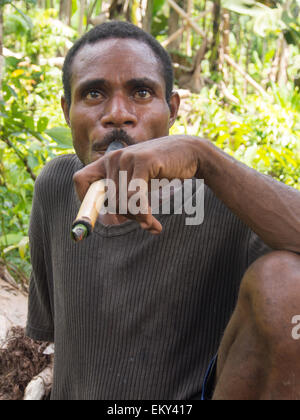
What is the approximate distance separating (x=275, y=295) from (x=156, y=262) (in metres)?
0.52

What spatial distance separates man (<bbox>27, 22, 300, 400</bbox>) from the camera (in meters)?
1.04

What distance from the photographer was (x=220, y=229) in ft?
4.63

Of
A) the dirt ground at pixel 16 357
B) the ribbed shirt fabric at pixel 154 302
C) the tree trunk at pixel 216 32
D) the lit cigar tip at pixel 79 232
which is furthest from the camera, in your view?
the tree trunk at pixel 216 32

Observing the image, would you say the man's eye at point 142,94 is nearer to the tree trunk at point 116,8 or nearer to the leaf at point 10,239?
the leaf at point 10,239

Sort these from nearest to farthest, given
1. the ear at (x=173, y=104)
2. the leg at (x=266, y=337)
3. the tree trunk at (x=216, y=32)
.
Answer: the leg at (x=266, y=337) < the ear at (x=173, y=104) < the tree trunk at (x=216, y=32)

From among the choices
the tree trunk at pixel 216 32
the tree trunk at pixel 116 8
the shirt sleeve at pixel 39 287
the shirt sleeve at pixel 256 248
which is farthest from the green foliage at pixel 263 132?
the shirt sleeve at pixel 256 248

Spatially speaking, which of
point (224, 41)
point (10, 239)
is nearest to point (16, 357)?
point (10, 239)

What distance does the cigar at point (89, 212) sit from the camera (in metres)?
0.88

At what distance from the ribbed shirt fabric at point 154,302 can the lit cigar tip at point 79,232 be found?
0.55 meters

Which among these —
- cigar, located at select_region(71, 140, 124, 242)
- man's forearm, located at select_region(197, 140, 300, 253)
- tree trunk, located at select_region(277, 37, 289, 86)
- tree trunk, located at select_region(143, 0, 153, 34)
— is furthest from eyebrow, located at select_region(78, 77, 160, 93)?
tree trunk, located at select_region(277, 37, 289, 86)

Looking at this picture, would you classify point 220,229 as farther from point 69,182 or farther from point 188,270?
point 69,182

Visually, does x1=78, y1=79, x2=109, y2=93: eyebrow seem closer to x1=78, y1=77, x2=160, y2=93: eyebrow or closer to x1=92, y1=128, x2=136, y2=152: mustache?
x1=78, y1=77, x2=160, y2=93: eyebrow

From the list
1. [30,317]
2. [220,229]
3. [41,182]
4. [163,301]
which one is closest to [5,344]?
[30,317]

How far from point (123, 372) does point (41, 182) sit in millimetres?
746
